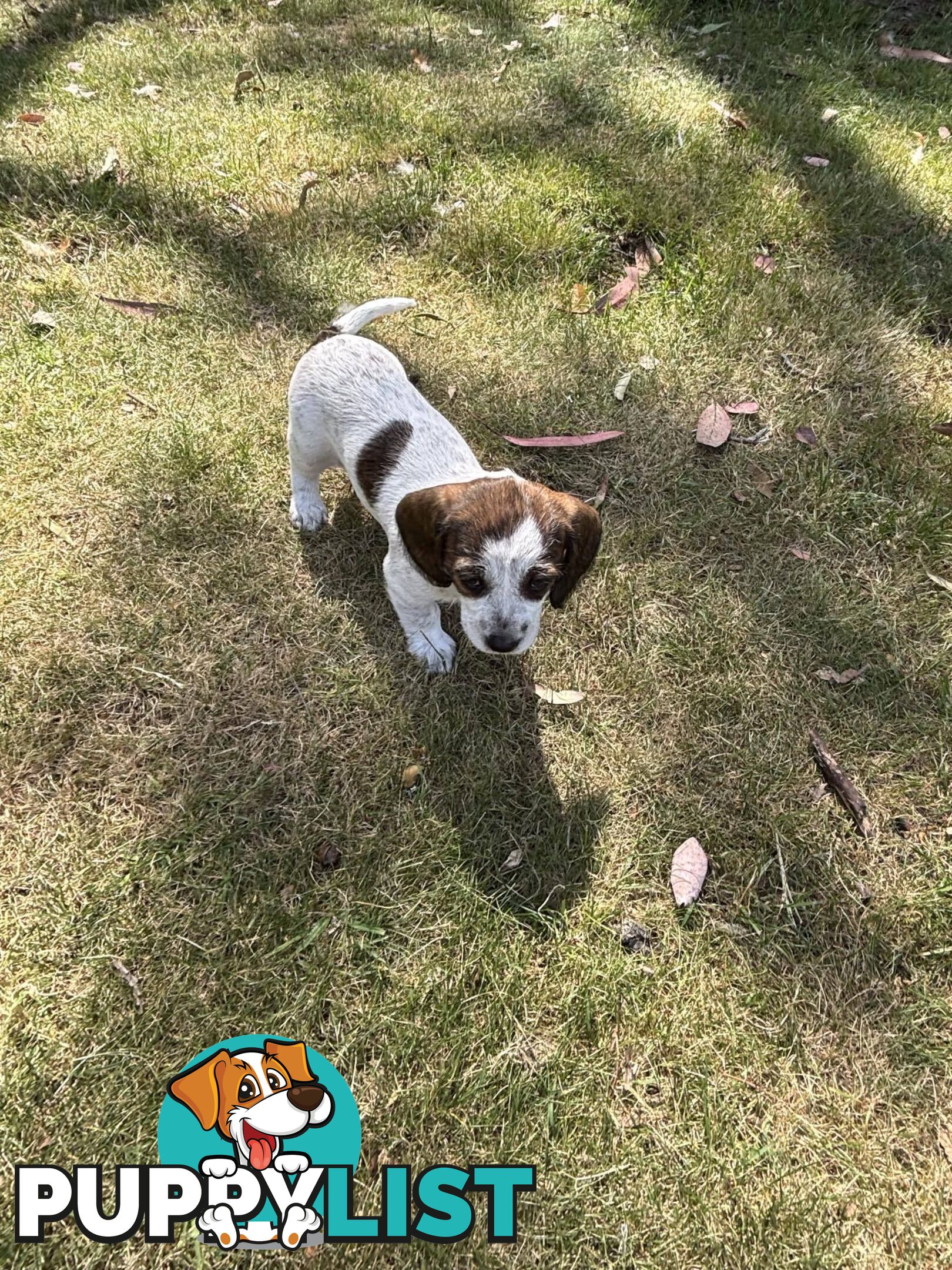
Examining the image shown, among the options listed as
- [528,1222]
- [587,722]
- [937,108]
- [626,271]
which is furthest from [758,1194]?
[937,108]

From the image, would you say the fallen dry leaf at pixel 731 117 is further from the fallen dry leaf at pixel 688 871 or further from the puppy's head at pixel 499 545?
the fallen dry leaf at pixel 688 871

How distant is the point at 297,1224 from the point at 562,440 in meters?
3.41

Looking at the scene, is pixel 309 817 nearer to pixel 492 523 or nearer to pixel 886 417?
pixel 492 523

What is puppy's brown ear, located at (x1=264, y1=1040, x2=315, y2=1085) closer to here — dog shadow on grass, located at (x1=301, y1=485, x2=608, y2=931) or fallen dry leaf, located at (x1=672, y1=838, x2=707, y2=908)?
dog shadow on grass, located at (x1=301, y1=485, x2=608, y2=931)

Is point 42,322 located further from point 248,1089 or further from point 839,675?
point 839,675

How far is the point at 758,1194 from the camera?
A: 87.9 inches

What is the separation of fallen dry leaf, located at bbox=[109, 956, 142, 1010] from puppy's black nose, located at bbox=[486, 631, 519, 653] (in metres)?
1.62

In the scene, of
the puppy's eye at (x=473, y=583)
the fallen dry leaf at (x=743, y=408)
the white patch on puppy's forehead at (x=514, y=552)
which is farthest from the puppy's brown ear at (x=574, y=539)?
the fallen dry leaf at (x=743, y=408)

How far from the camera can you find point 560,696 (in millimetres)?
3141

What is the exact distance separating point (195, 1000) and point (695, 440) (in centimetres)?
348

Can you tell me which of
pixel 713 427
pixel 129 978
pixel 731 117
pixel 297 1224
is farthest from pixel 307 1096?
pixel 731 117

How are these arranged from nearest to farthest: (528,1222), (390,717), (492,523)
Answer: (528,1222) → (492,523) → (390,717)

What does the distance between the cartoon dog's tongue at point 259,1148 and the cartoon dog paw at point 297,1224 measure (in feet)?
0.47

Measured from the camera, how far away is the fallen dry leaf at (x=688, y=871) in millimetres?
2711
